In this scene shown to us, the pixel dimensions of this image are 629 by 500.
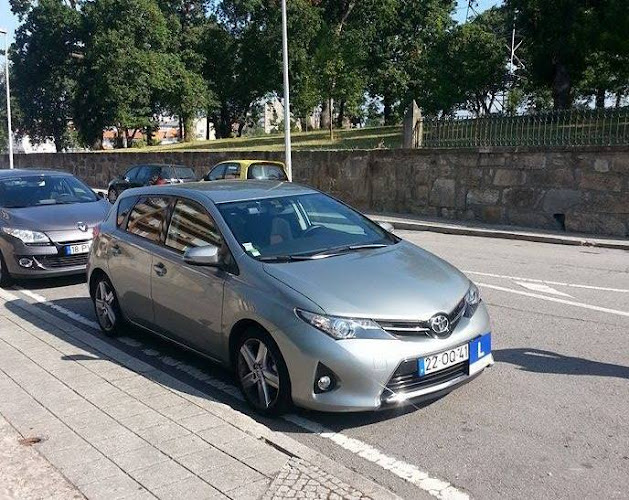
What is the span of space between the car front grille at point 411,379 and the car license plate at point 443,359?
31 millimetres

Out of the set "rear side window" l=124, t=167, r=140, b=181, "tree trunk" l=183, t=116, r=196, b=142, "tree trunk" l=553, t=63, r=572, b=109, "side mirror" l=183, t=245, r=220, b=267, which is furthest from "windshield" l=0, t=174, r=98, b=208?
"tree trunk" l=183, t=116, r=196, b=142

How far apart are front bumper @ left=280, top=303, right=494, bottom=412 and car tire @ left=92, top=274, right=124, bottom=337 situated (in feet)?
9.30

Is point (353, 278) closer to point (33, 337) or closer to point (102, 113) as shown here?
point (33, 337)

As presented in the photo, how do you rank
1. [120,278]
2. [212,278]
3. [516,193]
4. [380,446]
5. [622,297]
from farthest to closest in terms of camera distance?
[516,193] → [622,297] → [120,278] → [212,278] → [380,446]

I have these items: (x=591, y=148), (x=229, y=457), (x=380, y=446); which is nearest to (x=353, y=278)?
(x=380, y=446)

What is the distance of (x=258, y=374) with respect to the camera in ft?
15.3

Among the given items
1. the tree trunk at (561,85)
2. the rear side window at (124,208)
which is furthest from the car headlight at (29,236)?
the tree trunk at (561,85)

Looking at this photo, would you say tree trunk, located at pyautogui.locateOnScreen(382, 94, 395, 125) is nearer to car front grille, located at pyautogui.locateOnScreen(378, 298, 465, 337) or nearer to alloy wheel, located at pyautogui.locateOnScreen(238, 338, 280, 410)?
alloy wheel, located at pyautogui.locateOnScreen(238, 338, 280, 410)

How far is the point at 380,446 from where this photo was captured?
13.8ft

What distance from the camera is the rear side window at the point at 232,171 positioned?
17.4 metres

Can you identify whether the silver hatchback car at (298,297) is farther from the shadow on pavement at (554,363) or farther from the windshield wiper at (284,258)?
the shadow on pavement at (554,363)

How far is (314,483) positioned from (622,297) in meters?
5.87

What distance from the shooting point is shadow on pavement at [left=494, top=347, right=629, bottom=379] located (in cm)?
534

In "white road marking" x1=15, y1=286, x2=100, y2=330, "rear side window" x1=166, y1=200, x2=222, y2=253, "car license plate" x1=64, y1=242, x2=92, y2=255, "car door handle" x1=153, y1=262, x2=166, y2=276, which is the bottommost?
"white road marking" x1=15, y1=286, x2=100, y2=330
